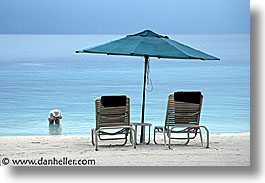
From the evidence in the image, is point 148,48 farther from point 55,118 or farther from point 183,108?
point 55,118

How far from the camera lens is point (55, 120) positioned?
10.4 meters

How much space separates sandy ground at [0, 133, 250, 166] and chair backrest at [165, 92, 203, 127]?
0.37 m

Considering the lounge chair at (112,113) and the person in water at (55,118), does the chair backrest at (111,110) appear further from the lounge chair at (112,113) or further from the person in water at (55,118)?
the person in water at (55,118)

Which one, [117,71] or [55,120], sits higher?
[117,71]

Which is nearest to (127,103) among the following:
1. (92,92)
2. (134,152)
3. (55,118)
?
(134,152)

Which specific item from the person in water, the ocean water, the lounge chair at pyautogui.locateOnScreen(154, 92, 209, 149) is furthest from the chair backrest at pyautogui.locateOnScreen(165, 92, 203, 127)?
the person in water

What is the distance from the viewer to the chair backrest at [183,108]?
7121 millimetres

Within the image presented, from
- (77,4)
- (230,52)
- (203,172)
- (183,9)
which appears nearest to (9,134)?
(77,4)

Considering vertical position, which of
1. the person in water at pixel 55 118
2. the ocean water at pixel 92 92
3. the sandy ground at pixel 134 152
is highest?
the ocean water at pixel 92 92

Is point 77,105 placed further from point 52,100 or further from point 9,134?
point 9,134

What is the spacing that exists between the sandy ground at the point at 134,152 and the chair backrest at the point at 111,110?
34cm

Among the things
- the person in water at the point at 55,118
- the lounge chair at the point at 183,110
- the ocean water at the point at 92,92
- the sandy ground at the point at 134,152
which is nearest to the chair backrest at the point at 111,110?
the sandy ground at the point at 134,152

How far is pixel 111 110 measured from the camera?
7.01 meters

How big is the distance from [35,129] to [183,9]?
11.7ft
